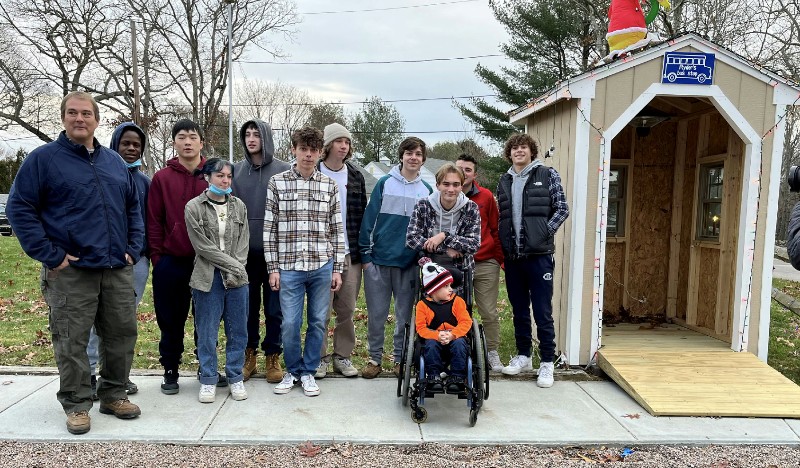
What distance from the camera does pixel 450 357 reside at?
12.9ft

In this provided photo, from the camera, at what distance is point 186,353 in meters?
5.76

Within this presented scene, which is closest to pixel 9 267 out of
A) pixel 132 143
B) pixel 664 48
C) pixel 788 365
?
pixel 132 143

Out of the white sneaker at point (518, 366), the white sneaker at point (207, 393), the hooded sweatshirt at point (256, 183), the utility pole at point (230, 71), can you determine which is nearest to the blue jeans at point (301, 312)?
the hooded sweatshirt at point (256, 183)

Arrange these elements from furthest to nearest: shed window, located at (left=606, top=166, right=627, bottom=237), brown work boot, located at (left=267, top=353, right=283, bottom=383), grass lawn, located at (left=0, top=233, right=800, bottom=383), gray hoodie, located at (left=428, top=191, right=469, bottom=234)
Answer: shed window, located at (left=606, top=166, right=627, bottom=237) → grass lawn, located at (left=0, top=233, right=800, bottom=383) → brown work boot, located at (left=267, top=353, right=283, bottom=383) → gray hoodie, located at (left=428, top=191, right=469, bottom=234)

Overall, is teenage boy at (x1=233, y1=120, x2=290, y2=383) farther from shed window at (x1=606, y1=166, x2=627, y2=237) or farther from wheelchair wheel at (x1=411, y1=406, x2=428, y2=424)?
shed window at (x1=606, y1=166, x2=627, y2=237)

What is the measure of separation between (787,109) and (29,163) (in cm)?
592

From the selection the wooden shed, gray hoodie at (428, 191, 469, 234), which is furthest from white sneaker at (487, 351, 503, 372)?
gray hoodie at (428, 191, 469, 234)

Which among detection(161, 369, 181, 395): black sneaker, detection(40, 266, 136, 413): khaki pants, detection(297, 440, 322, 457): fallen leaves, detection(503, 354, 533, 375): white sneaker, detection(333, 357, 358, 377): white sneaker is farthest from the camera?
detection(503, 354, 533, 375): white sneaker

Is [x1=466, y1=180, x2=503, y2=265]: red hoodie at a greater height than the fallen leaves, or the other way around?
[x1=466, y1=180, x2=503, y2=265]: red hoodie

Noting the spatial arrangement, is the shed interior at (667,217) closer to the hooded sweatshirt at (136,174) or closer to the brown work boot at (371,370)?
the brown work boot at (371,370)

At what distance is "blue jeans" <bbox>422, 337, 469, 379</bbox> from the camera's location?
3848 mm

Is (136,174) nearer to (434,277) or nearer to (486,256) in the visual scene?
(434,277)

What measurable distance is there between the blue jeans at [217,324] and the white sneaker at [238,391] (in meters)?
0.03

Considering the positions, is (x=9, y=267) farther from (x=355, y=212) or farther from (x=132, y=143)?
(x=355, y=212)
